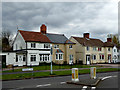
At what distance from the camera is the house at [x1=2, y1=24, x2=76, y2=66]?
34.1 metres

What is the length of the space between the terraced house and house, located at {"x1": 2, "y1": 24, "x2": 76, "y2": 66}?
4270 mm

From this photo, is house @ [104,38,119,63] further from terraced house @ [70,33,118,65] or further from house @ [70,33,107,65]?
house @ [70,33,107,65]

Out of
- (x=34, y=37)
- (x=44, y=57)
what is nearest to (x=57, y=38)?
(x=44, y=57)

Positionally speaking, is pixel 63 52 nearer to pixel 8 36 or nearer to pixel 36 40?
pixel 36 40

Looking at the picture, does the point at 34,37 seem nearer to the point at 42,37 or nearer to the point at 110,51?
the point at 42,37

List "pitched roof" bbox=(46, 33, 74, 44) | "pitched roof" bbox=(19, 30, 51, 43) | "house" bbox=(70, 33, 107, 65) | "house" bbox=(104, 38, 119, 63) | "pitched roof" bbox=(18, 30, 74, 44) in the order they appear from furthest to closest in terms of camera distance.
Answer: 1. "house" bbox=(104, 38, 119, 63)
2. "house" bbox=(70, 33, 107, 65)
3. "pitched roof" bbox=(46, 33, 74, 44)
4. "pitched roof" bbox=(18, 30, 74, 44)
5. "pitched roof" bbox=(19, 30, 51, 43)

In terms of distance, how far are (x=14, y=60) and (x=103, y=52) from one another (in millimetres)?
30112

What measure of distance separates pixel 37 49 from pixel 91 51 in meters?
18.2

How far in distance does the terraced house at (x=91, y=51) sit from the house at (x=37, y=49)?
427cm

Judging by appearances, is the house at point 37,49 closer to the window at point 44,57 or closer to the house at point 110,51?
the window at point 44,57

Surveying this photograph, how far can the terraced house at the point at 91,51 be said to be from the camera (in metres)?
46.5

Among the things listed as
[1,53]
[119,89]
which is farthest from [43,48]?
[119,89]

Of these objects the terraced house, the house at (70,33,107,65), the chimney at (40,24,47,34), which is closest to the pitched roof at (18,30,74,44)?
the chimney at (40,24,47,34)

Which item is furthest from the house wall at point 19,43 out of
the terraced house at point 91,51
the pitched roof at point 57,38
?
the terraced house at point 91,51
